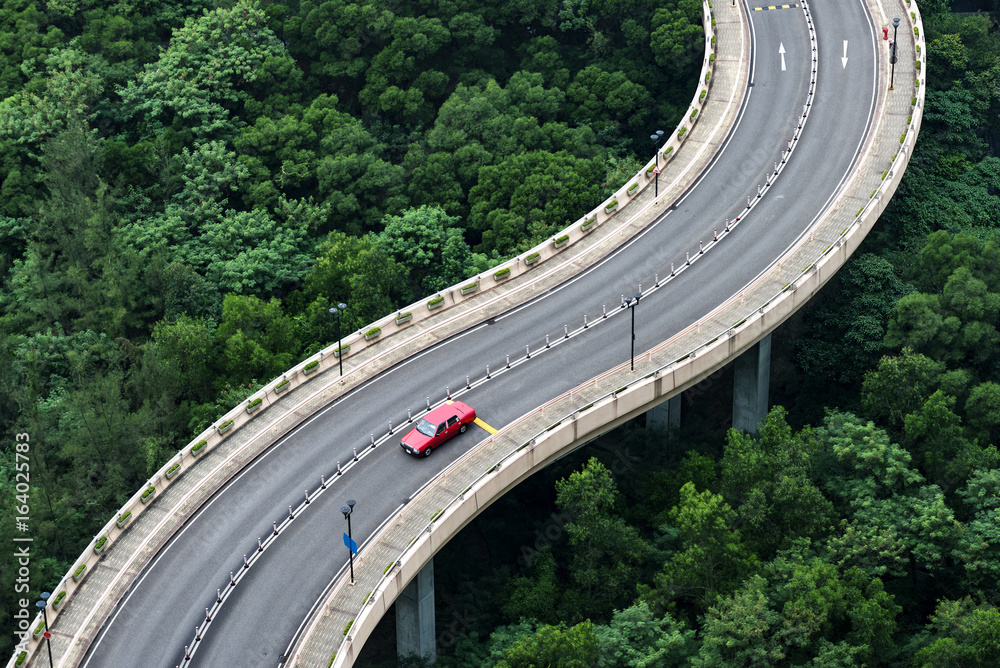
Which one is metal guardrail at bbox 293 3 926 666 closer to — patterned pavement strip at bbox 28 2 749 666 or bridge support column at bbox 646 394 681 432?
bridge support column at bbox 646 394 681 432

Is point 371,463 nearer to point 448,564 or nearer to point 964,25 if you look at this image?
point 448,564

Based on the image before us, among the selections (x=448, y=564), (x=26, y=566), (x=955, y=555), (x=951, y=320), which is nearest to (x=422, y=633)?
(x=448, y=564)

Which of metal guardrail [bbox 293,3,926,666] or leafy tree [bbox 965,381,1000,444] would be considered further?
leafy tree [bbox 965,381,1000,444]

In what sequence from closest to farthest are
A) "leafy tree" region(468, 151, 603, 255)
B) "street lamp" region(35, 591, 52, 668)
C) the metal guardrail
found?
"street lamp" region(35, 591, 52, 668), the metal guardrail, "leafy tree" region(468, 151, 603, 255)

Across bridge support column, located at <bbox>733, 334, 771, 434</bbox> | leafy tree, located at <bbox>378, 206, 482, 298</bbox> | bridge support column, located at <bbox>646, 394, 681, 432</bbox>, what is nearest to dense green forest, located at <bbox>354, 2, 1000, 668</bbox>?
bridge support column, located at <bbox>646, 394, 681, 432</bbox>

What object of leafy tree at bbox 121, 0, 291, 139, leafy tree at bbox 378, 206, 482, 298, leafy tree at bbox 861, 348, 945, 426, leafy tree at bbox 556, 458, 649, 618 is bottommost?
leafy tree at bbox 556, 458, 649, 618

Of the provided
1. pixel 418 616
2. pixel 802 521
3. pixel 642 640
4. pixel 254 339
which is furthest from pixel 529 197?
pixel 642 640

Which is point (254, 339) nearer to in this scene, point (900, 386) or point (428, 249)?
point (428, 249)
